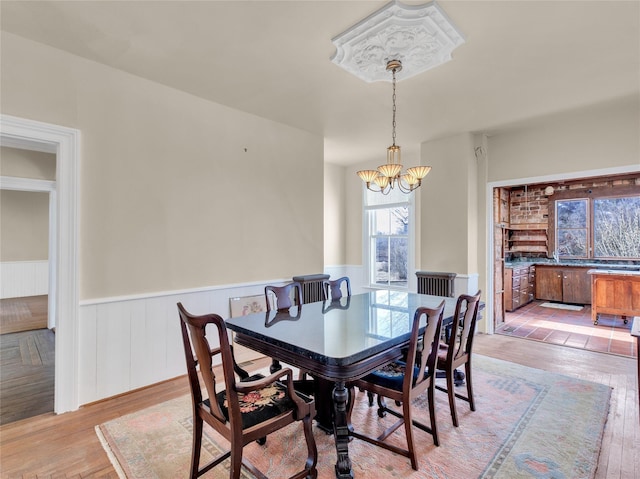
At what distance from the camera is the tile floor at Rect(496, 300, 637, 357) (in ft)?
13.5

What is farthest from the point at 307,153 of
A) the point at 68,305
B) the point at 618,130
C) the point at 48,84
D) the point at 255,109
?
the point at 618,130

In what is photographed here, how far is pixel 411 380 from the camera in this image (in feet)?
6.26

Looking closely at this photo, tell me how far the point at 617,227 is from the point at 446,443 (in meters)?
6.73

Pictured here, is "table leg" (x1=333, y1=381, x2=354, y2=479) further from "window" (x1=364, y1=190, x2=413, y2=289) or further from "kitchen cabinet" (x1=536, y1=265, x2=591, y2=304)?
"kitchen cabinet" (x1=536, y1=265, x2=591, y2=304)

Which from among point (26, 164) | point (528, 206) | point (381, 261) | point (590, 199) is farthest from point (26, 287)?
point (590, 199)

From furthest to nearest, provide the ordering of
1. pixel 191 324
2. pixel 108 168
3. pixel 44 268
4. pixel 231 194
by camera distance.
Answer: pixel 44 268 → pixel 231 194 → pixel 108 168 → pixel 191 324

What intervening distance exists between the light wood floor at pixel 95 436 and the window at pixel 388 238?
8.72ft

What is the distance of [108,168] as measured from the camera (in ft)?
9.27

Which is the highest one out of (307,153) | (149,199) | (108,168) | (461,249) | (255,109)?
(255,109)

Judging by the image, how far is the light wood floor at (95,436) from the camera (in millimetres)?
1918

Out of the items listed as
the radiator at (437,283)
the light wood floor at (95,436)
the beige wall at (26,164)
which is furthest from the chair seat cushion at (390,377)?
the beige wall at (26,164)

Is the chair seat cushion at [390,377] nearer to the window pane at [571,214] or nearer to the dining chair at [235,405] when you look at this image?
the dining chair at [235,405]

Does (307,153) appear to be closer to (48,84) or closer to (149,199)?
(149,199)

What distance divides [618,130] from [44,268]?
35.2 feet
